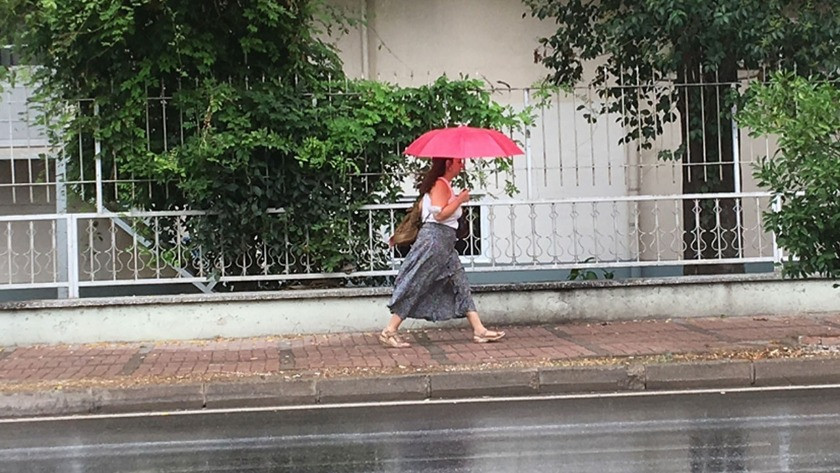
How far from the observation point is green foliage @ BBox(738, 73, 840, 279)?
7637mm

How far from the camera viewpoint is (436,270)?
850cm

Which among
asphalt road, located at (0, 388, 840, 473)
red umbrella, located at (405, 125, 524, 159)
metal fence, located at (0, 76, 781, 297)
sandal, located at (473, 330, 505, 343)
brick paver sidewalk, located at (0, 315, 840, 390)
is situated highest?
red umbrella, located at (405, 125, 524, 159)

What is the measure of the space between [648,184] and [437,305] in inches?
153

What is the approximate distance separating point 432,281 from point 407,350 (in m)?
0.66

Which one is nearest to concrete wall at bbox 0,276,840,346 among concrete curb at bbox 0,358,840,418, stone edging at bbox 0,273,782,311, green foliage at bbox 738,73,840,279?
stone edging at bbox 0,273,782,311

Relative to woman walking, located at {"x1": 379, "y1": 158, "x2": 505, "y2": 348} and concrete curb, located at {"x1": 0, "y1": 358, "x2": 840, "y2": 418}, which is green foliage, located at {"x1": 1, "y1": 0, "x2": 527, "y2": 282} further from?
concrete curb, located at {"x1": 0, "y1": 358, "x2": 840, "y2": 418}

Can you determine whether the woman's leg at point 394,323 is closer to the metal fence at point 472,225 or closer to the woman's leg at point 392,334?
the woman's leg at point 392,334

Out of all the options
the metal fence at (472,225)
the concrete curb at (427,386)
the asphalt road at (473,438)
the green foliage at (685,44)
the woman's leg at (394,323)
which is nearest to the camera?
the asphalt road at (473,438)

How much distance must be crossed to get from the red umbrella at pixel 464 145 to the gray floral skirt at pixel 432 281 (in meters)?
0.73

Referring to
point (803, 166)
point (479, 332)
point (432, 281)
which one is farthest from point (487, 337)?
point (803, 166)

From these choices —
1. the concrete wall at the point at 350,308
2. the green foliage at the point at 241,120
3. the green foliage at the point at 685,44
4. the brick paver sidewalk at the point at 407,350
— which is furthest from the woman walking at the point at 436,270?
the green foliage at the point at 685,44

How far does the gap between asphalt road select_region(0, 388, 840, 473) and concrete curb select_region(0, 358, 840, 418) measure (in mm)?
310

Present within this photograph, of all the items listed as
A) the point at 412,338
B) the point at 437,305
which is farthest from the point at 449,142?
the point at 412,338

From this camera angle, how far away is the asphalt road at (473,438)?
5.25 metres
